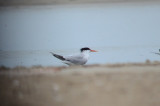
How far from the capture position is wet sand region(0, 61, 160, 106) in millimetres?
2365

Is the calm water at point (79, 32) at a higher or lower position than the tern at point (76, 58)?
higher

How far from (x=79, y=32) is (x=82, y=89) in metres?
1.27

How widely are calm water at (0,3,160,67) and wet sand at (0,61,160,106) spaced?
1010mm

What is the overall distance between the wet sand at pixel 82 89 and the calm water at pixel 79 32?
1.01 m

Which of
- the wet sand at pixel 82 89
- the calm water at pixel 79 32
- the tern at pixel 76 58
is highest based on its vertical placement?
the calm water at pixel 79 32

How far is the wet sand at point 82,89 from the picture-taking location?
237cm

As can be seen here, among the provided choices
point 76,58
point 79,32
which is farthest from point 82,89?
point 79,32

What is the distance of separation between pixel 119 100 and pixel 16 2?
1684 millimetres

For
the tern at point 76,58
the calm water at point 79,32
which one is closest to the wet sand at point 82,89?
the tern at point 76,58

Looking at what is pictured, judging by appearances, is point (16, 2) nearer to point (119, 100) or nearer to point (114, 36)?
point (114, 36)

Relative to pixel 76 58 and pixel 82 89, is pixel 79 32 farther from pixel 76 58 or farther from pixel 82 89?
pixel 82 89

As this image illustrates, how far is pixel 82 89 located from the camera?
2.38 m

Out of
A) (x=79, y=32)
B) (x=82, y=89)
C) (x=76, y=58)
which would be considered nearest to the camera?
(x=82, y=89)

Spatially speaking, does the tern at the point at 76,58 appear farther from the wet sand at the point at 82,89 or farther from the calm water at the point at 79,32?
the wet sand at the point at 82,89
